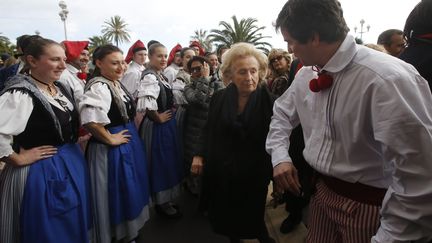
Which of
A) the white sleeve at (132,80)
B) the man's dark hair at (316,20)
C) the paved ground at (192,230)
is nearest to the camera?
the man's dark hair at (316,20)

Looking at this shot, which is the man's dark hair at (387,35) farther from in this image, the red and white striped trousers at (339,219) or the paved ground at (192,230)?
the red and white striped trousers at (339,219)

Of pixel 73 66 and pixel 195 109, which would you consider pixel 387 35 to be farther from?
pixel 73 66

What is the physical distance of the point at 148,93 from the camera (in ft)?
10.5

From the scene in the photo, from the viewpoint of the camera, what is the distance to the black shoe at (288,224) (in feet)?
10.0

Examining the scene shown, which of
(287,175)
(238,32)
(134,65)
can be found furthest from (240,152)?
(238,32)

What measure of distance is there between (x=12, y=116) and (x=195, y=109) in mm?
2067

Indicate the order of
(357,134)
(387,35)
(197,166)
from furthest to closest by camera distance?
(387,35) < (197,166) < (357,134)

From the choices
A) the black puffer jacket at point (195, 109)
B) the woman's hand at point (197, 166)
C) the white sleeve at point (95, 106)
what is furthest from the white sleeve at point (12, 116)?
the black puffer jacket at point (195, 109)

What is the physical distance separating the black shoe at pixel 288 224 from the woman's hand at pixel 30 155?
7.62ft

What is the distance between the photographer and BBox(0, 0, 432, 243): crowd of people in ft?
3.31

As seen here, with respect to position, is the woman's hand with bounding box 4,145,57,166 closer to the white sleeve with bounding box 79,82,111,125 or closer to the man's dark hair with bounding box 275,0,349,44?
the white sleeve with bounding box 79,82,111,125

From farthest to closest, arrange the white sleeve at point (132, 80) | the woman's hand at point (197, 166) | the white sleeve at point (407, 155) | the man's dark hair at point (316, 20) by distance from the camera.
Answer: the white sleeve at point (132, 80), the woman's hand at point (197, 166), the man's dark hair at point (316, 20), the white sleeve at point (407, 155)

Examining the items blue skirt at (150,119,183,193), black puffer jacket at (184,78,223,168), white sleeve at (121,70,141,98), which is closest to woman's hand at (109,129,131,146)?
blue skirt at (150,119,183,193)

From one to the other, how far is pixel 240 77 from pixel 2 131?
1.74m
